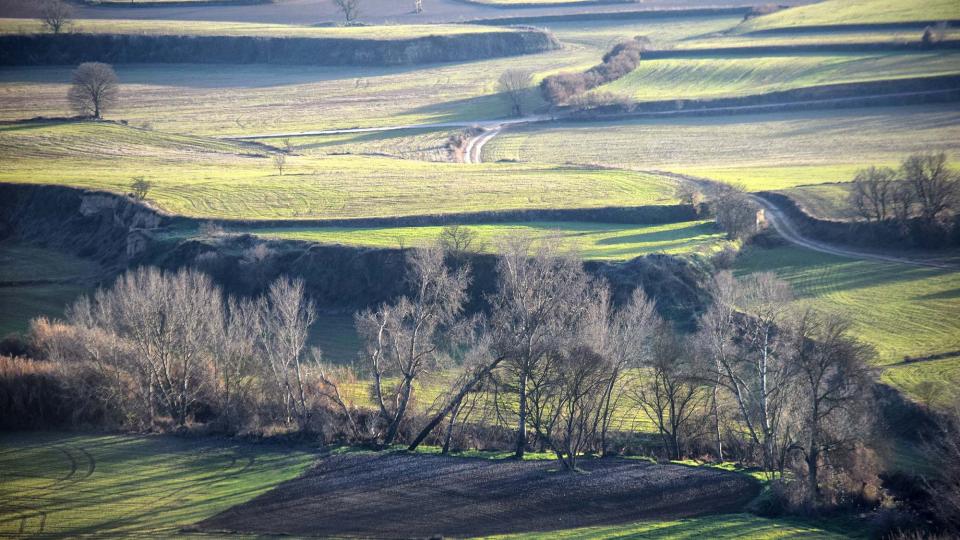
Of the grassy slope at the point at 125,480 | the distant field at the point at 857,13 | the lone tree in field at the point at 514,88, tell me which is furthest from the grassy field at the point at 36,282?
the distant field at the point at 857,13

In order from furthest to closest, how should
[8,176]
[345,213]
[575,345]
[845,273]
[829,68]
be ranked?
1. [829,68]
2. [8,176]
3. [345,213]
4. [845,273]
5. [575,345]

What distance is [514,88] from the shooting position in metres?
138

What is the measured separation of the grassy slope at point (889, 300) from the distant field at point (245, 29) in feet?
365

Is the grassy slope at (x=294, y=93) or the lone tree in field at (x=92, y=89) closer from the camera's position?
the lone tree in field at (x=92, y=89)

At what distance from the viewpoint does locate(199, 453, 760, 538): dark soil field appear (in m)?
40.5

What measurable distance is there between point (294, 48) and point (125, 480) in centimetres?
13226

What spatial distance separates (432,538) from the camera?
128ft

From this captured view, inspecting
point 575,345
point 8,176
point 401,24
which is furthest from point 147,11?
point 575,345

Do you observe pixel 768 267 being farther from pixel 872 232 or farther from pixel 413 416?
pixel 413 416

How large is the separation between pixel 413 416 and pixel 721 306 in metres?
16.9

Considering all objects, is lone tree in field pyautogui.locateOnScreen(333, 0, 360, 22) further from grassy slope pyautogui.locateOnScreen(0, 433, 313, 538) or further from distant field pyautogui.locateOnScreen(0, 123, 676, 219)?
grassy slope pyautogui.locateOnScreen(0, 433, 313, 538)

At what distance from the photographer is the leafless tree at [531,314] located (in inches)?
1911

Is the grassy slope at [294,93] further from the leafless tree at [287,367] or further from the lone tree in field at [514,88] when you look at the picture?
the leafless tree at [287,367]

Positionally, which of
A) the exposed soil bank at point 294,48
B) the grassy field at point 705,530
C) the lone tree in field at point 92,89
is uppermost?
the exposed soil bank at point 294,48
